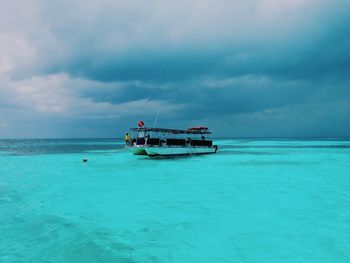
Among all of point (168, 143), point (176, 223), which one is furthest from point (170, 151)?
point (176, 223)

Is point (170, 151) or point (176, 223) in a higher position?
point (170, 151)

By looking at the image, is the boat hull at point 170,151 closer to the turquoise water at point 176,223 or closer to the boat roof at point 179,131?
the boat roof at point 179,131

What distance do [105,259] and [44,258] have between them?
55.0 inches

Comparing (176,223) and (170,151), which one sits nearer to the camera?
(176,223)

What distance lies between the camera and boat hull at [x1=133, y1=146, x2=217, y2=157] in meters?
29.2

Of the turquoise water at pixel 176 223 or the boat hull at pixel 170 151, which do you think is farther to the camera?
the boat hull at pixel 170 151

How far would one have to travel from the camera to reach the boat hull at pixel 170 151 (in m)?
29.2

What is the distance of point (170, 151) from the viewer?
102 feet

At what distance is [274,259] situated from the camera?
6.19 meters

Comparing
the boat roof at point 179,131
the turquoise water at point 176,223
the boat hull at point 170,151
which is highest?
the boat roof at point 179,131

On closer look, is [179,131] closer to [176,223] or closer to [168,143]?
[168,143]

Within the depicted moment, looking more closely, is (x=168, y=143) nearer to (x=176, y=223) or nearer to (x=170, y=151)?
(x=170, y=151)

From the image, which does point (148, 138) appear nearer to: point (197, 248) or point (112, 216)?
point (112, 216)

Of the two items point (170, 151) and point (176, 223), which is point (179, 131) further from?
point (176, 223)
